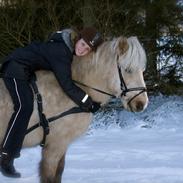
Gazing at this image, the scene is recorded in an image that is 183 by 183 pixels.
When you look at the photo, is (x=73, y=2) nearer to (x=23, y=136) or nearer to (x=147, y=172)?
(x=147, y=172)

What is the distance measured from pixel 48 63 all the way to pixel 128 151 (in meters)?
3.30

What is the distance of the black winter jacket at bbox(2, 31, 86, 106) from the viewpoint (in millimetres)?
4879

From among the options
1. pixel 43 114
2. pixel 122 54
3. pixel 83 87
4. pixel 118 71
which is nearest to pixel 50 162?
pixel 43 114

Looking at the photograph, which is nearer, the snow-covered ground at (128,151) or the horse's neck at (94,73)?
the horse's neck at (94,73)

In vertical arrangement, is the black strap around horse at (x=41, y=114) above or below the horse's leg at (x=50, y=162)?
above

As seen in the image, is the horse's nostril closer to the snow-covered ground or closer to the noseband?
the noseband

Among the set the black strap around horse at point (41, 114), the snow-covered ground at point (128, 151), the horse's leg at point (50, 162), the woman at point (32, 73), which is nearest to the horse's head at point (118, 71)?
the woman at point (32, 73)

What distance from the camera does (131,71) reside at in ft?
16.1

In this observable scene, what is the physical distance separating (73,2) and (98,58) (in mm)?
6130

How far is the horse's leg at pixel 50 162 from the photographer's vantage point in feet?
16.3

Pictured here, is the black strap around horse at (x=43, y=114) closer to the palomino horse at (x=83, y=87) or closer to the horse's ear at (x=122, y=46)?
the palomino horse at (x=83, y=87)

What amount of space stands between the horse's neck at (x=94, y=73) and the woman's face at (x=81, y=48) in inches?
3.8

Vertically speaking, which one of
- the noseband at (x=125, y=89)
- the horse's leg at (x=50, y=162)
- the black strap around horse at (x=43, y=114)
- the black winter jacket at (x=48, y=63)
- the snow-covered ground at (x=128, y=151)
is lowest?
the snow-covered ground at (x=128, y=151)

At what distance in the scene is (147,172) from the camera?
6508mm
